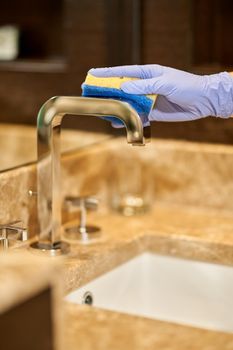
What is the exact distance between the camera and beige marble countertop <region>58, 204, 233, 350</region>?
0.89 m

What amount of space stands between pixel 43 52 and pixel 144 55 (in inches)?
10.7

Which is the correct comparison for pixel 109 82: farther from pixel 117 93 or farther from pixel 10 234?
pixel 10 234

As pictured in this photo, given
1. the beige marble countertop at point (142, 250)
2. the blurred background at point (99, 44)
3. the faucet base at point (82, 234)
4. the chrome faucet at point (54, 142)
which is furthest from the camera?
the blurred background at point (99, 44)

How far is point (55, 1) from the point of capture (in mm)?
1708

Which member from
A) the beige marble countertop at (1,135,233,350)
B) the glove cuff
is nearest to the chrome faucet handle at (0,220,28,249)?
the beige marble countertop at (1,135,233,350)

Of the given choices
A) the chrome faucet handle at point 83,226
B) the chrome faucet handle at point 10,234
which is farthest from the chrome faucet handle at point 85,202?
the chrome faucet handle at point 10,234

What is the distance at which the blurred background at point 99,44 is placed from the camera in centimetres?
156

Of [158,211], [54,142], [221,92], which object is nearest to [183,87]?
[221,92]

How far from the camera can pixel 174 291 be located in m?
1.42

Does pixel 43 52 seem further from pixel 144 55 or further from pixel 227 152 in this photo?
pixel 227 152

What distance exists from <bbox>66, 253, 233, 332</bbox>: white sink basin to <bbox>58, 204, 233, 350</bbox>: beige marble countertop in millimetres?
21

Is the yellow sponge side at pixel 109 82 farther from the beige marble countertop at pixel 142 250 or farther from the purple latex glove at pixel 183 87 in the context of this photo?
the beige marble countertop at pixel 142 250

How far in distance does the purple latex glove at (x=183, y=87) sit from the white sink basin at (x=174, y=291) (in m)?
0.31

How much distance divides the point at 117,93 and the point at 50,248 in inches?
11.0
